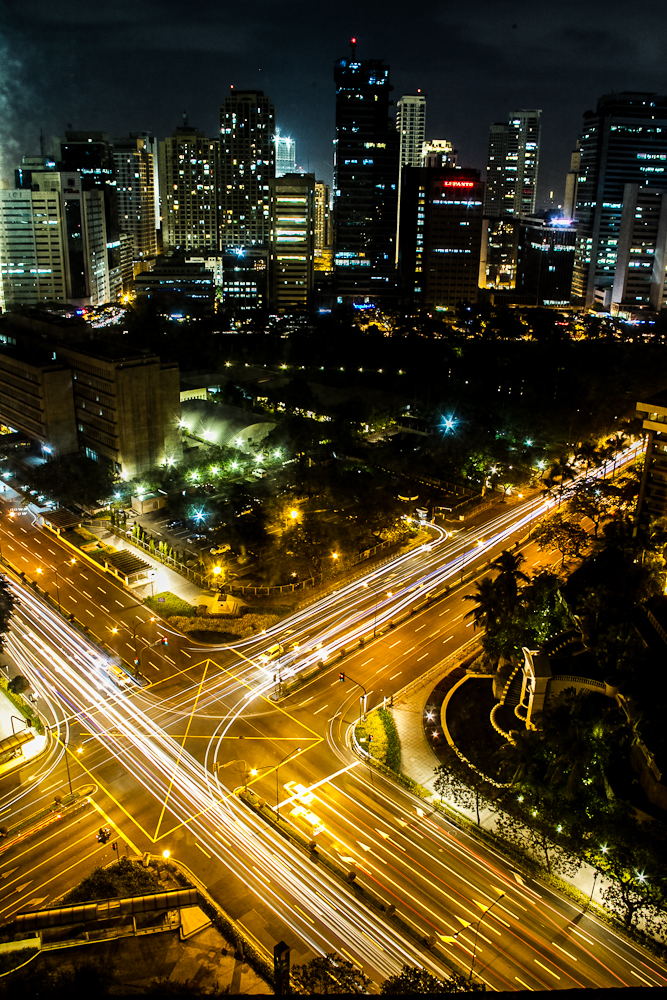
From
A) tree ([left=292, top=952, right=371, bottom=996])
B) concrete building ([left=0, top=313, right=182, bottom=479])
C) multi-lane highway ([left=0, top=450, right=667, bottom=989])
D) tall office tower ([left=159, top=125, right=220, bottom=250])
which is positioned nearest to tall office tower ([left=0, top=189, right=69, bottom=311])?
concrete building ([left=0, top=313, right=182, bottom=479])

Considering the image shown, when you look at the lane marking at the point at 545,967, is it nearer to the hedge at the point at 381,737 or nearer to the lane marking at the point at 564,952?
the lane marking at the point at 564,952

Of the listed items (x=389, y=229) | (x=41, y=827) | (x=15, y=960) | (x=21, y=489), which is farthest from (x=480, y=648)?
(x=389, y=229)

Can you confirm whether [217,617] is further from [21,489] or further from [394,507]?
[21,489]

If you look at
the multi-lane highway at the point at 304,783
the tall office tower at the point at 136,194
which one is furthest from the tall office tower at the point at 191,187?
the multi-lane highway at the point at 304,783

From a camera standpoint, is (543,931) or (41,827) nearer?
(543,931)

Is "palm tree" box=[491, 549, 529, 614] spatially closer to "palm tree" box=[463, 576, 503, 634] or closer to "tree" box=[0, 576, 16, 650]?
"palm tree" box=[463, 576, 503, 634]

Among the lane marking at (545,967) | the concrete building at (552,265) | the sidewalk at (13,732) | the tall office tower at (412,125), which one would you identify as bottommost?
the lane marking at (545,967)
